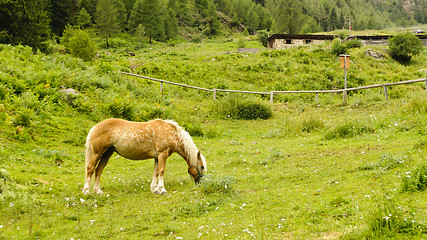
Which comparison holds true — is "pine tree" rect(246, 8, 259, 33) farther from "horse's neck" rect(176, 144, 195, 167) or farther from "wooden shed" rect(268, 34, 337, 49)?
"horse's neck" rect(176, 144, 195, 167)

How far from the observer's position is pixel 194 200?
7984mm

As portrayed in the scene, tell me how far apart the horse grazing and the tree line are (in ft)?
68.7

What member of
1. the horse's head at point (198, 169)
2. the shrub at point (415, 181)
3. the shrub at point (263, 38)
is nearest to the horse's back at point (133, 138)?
the horse's head at point (198, 169)

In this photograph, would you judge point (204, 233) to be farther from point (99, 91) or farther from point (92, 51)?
point (92, 51)

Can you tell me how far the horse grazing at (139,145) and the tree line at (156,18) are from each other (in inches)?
Answer: 824

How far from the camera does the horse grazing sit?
9328 mm

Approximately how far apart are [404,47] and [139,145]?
4396 cm

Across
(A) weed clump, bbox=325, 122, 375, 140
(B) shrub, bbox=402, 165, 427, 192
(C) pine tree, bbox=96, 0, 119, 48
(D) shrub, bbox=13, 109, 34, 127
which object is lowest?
(A) weed clump, bbox=325, 122, 375, 140

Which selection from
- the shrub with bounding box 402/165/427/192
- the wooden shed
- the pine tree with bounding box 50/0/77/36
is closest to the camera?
the shrub with bounding box 402/165/427/192

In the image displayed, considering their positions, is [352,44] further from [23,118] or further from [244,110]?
[23,118]

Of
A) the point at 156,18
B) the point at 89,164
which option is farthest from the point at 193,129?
the point at 156,18

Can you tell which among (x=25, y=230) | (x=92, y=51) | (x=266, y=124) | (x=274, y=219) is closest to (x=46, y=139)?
(x=25, y=230)

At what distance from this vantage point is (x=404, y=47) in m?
43.3

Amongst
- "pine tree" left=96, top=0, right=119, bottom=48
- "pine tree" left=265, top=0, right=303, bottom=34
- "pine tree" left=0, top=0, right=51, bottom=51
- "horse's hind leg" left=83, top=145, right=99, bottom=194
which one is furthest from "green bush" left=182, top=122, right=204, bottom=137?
"pine tree" left=265, top=0, right=303, bottom=34
